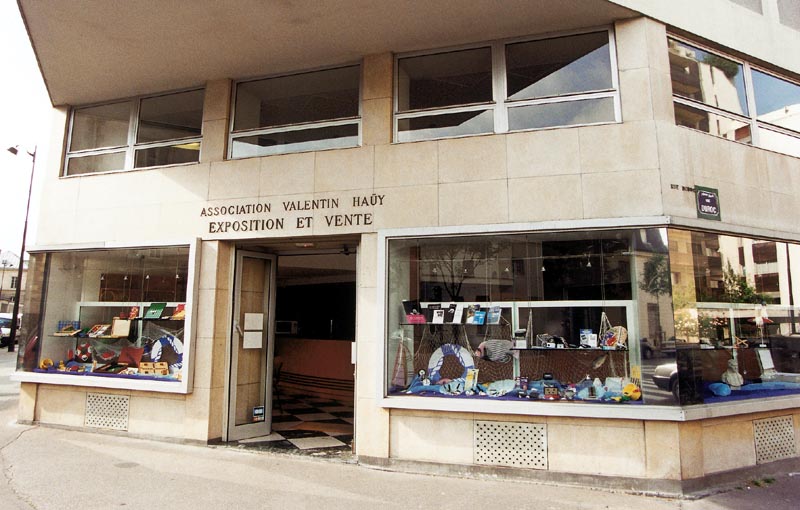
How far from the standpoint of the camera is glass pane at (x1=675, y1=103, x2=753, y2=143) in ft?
20.5

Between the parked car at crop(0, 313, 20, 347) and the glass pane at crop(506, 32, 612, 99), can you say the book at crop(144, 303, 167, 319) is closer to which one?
the glass pane at crop(506, 32, 612, 99)

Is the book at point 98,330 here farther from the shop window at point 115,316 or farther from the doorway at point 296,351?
the doorway at point 296,351

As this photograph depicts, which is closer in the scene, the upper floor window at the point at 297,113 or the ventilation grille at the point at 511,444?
the ventilation grille at the point at 511,444

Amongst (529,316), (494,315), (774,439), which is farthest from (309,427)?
(774,439)

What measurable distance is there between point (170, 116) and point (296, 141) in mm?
2488

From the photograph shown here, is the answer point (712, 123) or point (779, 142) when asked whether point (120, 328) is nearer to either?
point (712, 123)

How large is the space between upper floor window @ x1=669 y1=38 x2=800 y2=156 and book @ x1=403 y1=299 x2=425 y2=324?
13.0 ft

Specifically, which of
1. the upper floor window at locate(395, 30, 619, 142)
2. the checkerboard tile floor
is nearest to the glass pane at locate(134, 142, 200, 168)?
the upper floor window at locate(395, 30, 619, 142)

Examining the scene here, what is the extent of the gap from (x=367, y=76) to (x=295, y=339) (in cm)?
683

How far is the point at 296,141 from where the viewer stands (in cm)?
718

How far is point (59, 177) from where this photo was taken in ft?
27.7

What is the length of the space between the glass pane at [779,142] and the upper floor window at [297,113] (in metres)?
5.59

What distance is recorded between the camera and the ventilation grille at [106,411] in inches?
291

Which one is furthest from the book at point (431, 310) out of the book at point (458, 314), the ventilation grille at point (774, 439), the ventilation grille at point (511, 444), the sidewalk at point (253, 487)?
the ventilation grille at point (774, 439)
